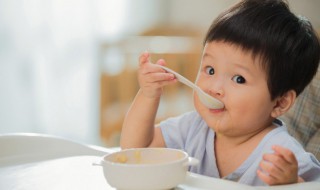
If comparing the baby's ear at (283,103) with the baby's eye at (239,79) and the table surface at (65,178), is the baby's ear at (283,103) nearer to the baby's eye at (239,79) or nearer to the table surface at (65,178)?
the baby's eye at (239,79)

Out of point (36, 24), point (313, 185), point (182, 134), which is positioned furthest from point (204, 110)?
point (36, 24)

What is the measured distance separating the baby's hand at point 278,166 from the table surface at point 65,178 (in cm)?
3

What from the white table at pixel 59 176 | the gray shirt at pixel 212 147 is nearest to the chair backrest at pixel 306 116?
the gray shirt at pixel 212 147

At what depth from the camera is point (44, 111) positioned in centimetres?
307

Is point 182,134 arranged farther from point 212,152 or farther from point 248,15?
point 248,15

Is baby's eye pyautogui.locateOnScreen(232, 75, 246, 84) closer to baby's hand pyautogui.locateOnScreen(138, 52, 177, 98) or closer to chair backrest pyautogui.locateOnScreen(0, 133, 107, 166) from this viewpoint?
baby's hand pyautogui.locateOnScreen(138, 52, 177, 98)

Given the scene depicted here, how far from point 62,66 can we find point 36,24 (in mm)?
301

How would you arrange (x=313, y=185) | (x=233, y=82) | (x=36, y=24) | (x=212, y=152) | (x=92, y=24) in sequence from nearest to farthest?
(x=313, y=185) < (x=233, y=82) < (x=212, y=152) < (x=36, y=24) < (x=92, y=24)

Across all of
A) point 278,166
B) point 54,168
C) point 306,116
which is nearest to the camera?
point 278,166

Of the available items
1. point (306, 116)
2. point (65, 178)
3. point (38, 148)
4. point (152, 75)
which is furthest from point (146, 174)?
point (306, 116)

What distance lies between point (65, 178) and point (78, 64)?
2358mm

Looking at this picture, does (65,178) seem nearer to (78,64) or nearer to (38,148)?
(38,148)

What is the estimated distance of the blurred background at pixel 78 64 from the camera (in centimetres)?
290

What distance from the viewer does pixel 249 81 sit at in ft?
3.22
